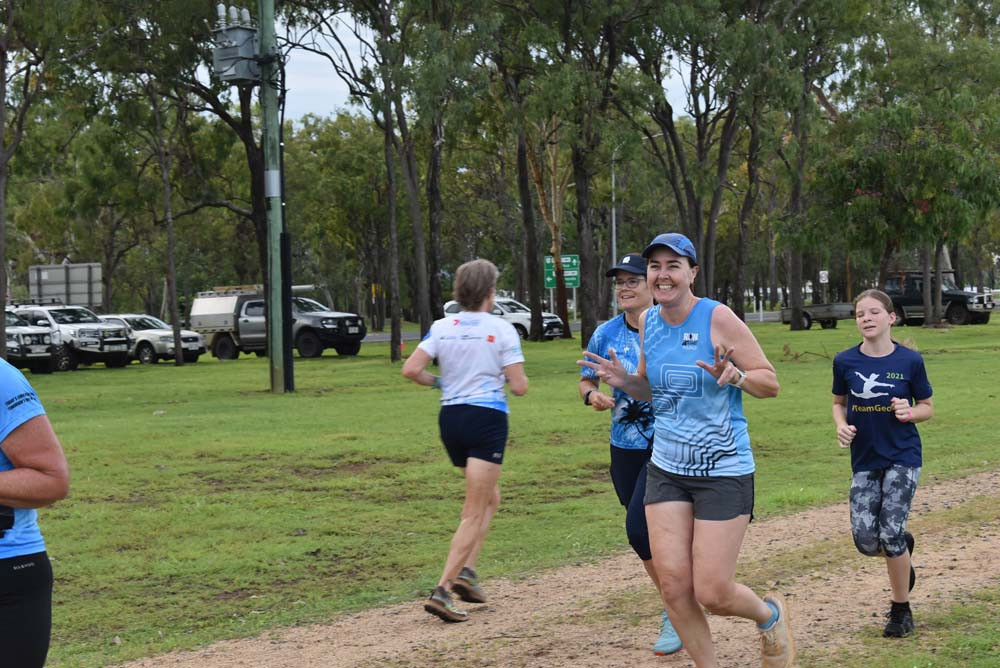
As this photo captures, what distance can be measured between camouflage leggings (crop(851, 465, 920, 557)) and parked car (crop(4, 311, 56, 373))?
27948mm

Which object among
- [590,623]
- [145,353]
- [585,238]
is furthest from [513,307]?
[590,623]

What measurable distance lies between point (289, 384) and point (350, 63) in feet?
34.8

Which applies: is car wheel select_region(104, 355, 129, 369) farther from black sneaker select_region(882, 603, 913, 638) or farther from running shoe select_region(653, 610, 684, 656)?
black sneaker select_region(882, 603, 913, 638)

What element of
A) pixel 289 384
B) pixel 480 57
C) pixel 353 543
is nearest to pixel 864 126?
pixel 480 57

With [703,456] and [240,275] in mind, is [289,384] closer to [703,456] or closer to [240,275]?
[703,456]

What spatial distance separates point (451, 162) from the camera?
53625 millimetres

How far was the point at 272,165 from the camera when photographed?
2231 cm

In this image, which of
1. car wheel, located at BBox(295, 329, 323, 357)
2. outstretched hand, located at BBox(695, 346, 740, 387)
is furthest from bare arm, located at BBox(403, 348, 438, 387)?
car wheel, located at BBox(295, 329, 323, 357)

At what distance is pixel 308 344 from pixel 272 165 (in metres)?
16.0

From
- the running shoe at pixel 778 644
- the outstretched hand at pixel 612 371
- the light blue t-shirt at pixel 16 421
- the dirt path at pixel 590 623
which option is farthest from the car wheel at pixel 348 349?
the light blue t-shirt at pixel 16 421

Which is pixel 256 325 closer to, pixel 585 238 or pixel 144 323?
pixel 144 323

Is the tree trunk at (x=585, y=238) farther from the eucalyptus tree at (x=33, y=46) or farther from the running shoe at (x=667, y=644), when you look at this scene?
the running shoe at (x=667, y=644)

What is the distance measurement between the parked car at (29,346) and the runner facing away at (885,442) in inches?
1097

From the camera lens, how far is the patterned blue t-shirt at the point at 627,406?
594cm
